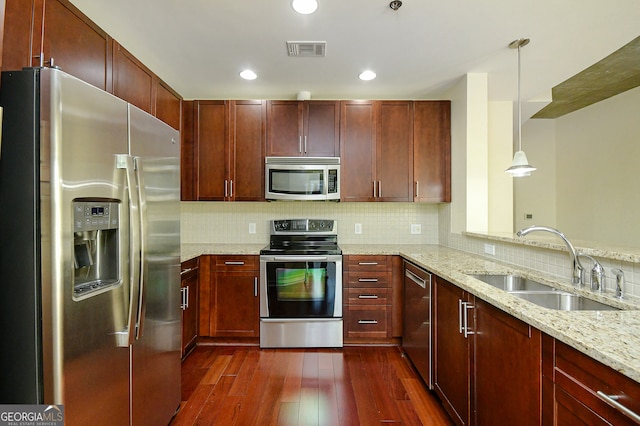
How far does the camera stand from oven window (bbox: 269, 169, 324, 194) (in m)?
2.97

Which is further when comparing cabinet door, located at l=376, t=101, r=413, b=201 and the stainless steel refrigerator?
cabinet door, located at l=376, t=101, r=413, b=201

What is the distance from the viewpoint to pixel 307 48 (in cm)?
226

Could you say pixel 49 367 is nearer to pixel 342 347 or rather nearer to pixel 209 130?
pixel 342 347

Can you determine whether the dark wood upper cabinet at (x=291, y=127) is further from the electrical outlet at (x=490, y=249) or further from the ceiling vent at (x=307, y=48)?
the electrical outlet at (x=490, y=249)

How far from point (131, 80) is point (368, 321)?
2.70m

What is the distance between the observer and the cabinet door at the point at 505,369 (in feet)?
3.49

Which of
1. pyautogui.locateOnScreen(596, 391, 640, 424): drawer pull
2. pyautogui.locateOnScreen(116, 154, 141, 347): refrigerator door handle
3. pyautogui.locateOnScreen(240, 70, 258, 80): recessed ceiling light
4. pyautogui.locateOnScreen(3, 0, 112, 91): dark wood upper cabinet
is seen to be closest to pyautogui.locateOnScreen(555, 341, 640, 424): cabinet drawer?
pyautogui.locateOnScreen(596, 391, 640, 424): drawer pull

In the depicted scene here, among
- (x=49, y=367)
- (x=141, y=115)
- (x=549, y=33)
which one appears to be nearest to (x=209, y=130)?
(x=141, y=115)

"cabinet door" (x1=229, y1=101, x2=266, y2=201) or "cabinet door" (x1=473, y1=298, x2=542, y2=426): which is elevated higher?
"cabinet door" (x1=229, y1=101, x2=266, y2=201)

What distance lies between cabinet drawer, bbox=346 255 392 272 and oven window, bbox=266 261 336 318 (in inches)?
7.9

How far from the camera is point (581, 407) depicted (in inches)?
33.9

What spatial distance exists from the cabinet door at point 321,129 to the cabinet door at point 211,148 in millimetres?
839

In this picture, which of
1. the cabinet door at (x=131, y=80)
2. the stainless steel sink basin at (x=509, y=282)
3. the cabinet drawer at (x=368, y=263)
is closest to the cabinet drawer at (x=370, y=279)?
the cabinet drawer at (x=368, y=263)

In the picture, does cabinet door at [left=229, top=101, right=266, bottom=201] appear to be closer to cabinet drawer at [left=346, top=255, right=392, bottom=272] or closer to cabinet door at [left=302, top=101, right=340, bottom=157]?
cabinet door at [left=302, top=101, right=340, bottom=157]
